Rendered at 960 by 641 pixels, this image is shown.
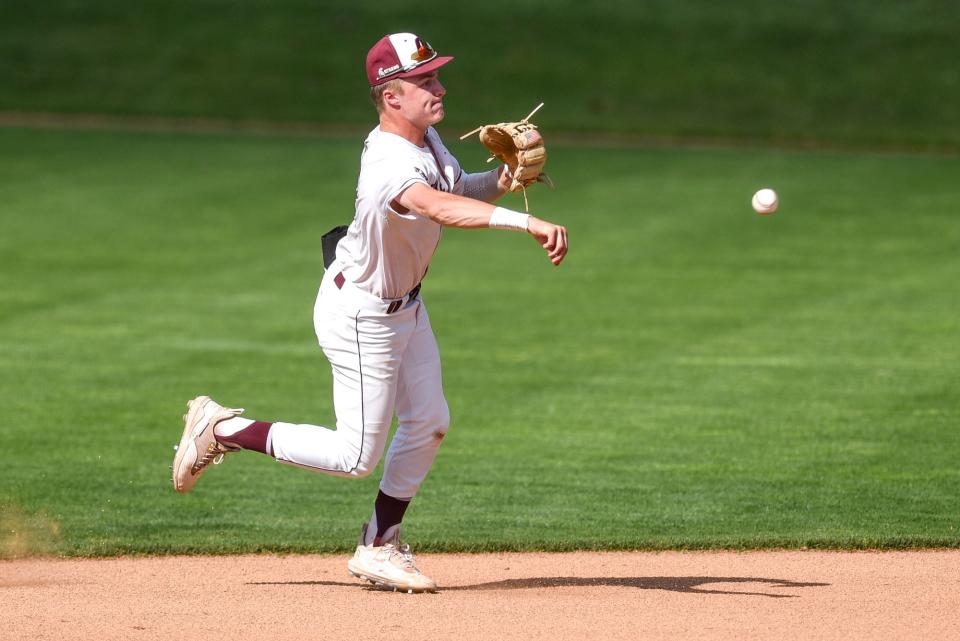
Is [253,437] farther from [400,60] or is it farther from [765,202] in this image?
[765,202]

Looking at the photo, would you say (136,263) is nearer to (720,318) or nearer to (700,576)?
(720,318)

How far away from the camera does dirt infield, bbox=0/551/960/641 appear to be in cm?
565

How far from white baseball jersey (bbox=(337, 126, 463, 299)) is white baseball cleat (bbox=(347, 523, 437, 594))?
1103mm

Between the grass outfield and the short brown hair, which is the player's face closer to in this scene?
the short brown hair

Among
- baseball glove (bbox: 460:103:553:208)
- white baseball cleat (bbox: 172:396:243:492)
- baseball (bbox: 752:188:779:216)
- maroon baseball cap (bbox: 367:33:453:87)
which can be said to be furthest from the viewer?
baseball (bbox: 752:188:779:216)

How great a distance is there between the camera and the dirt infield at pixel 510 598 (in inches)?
223

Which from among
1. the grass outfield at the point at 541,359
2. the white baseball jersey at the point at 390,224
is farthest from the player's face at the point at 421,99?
the grass outfield at the point at 541,359

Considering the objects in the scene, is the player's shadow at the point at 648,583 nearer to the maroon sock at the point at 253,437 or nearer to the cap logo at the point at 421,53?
the maroon sock at the point at 253,437

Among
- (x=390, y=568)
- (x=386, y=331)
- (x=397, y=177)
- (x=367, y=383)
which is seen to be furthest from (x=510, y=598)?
(x=397, y=177)

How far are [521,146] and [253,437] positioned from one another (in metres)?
1.61

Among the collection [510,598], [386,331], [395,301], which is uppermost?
[395,301]

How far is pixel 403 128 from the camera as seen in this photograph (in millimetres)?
5984

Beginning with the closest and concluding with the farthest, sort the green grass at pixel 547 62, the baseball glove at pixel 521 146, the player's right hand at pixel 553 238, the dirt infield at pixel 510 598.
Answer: the player's right hand at pixel 553 238 < the dirt infield at pixel 510 598 < the baseball glove at pixel 521 146 < the green grass at pixel 547 62

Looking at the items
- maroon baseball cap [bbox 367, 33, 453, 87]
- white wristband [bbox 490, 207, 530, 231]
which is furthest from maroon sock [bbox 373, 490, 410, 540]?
maroon baseball cap [bbox 367, 33, 453, 87]
